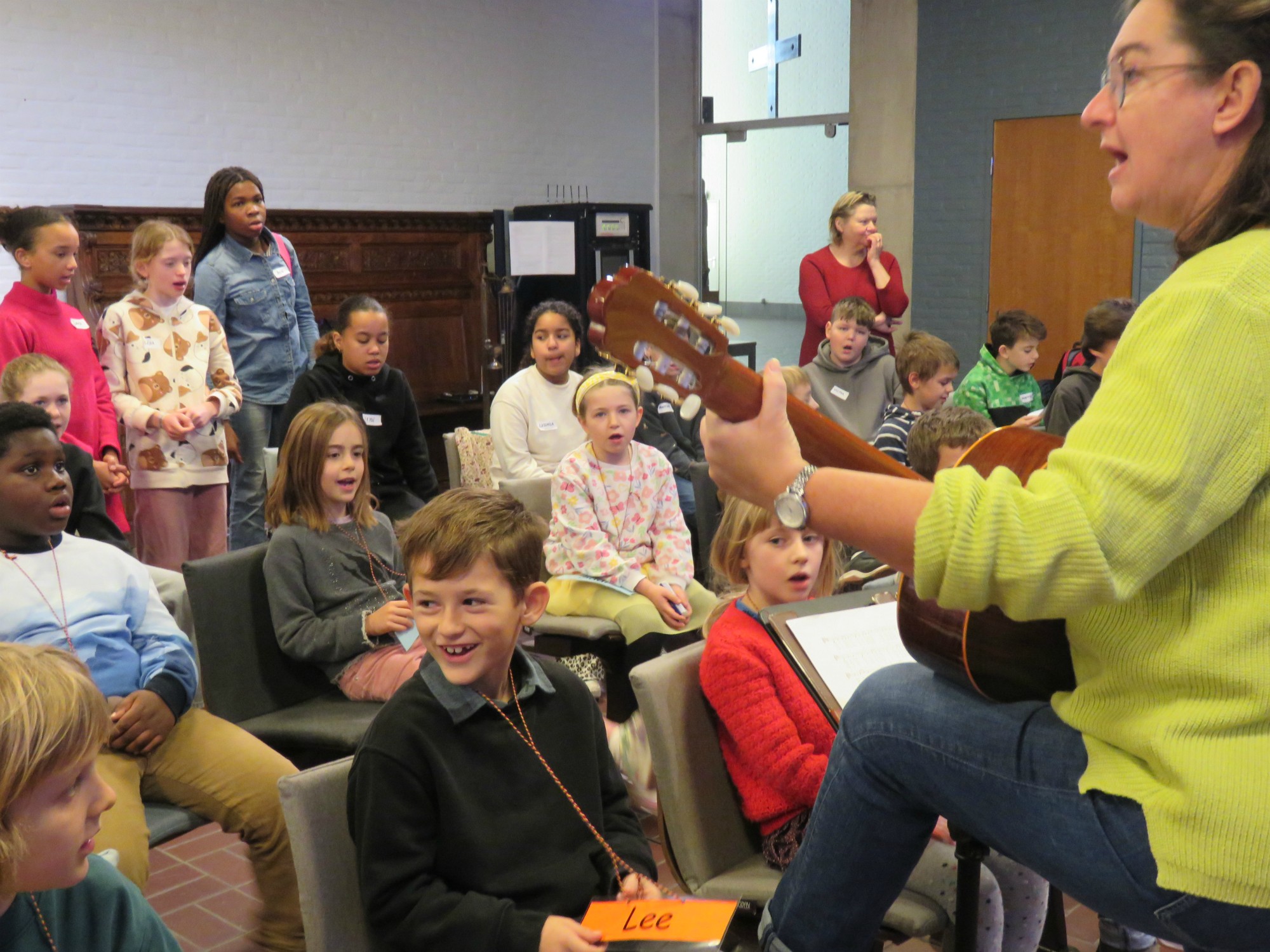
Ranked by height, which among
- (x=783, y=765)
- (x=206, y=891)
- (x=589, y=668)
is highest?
(x=783, y=765)

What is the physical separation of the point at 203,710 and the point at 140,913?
1060mm

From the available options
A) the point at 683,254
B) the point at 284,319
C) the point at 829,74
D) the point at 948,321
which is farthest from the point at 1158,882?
the point at 683,254

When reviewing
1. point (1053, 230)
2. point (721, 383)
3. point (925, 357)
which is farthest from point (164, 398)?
point (1053, 230)

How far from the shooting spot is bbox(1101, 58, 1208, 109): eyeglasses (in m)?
1.08

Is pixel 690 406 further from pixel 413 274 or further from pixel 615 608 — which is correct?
pixel 413 274

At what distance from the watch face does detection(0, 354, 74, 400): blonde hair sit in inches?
115

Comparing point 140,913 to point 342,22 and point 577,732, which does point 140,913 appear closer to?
point 577,732

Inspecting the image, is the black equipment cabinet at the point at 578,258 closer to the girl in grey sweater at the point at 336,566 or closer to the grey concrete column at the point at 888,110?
the grey concrete column at the point at 888,110

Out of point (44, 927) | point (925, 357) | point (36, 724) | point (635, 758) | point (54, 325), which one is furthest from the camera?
point (925, 357)

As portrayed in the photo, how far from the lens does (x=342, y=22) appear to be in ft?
26.8

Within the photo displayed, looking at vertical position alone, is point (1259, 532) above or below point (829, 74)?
below

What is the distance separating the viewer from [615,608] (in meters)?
3.43

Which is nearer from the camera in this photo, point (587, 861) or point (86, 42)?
point (587, 861)

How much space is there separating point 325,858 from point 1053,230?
26.1 ft
